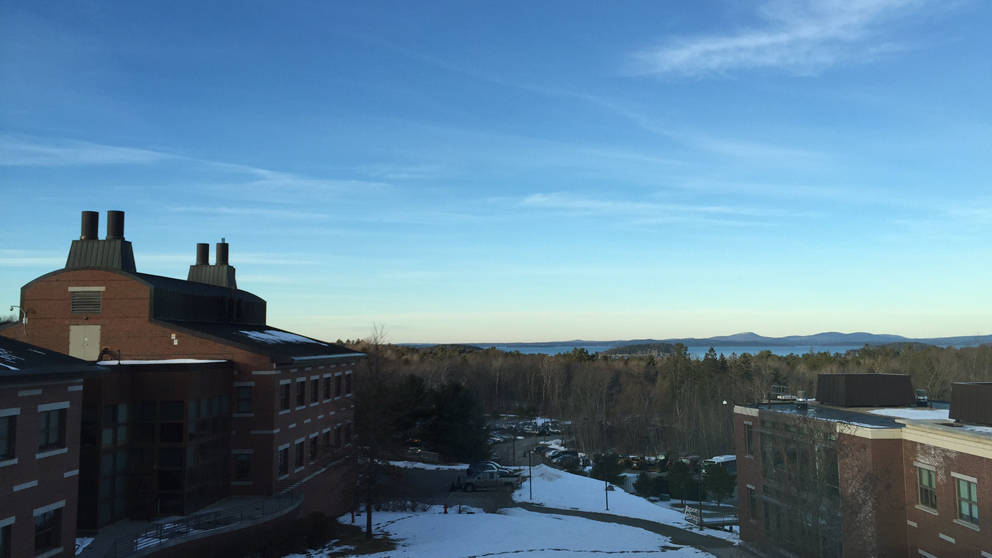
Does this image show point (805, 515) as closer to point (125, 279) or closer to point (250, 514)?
point (250, 514)

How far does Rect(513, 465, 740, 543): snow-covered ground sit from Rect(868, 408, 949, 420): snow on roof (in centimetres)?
1697

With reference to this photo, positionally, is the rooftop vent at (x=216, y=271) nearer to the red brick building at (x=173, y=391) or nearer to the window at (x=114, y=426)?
the red brick building at (x=173, y=391)

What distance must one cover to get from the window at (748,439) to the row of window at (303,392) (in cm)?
2669

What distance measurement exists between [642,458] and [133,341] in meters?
61.2

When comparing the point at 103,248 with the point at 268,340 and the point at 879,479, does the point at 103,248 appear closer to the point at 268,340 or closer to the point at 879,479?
the point at 268,340

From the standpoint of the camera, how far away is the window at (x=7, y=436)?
20.6 metres

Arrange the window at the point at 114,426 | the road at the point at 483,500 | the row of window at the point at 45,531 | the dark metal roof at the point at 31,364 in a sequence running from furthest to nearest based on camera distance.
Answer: the road at the point at 483,500, the window at the point at 114,426, the row of window at the point at 45,531, the dark metal roof at the point at 31,364

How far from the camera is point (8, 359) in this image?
68.6 ft

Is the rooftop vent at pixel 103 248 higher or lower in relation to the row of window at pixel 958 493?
higher

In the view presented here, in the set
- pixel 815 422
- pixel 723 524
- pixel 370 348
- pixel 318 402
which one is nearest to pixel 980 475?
pixel 815 422

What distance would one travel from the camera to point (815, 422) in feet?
107

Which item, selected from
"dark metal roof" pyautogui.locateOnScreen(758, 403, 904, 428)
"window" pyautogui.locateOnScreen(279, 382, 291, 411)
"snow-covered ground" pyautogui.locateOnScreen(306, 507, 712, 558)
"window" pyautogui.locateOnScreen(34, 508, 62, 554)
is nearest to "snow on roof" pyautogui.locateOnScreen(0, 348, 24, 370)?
"window" pyautogui.locateOnScreen(34, 508, 62, 554)

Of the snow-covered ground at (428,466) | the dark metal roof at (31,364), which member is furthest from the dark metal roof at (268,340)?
the snow-covered ground at (428,466)

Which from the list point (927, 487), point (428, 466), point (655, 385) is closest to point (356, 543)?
point (927, 487)
